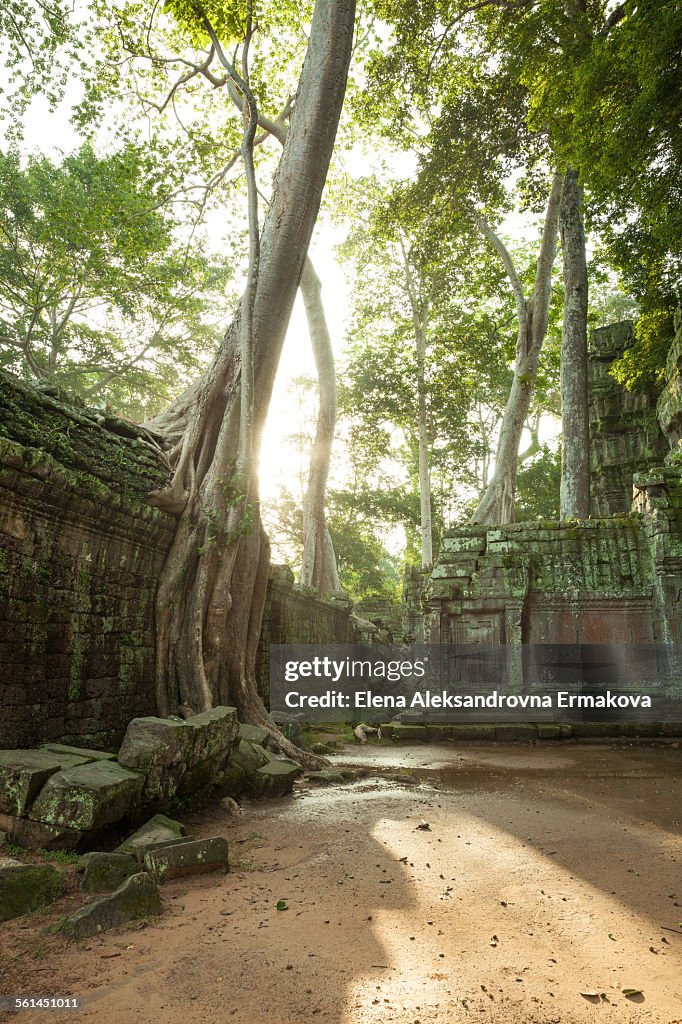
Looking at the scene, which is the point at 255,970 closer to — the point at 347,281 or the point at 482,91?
the point at 482,91

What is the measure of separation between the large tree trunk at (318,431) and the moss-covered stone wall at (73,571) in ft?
25.1

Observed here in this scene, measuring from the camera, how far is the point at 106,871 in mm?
2789

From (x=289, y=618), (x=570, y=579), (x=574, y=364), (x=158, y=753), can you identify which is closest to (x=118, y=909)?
(x=158, y=753)

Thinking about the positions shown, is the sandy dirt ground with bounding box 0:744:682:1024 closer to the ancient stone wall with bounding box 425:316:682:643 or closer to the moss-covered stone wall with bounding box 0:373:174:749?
the moss-covered stone wall with bounding box 0:373:174:749

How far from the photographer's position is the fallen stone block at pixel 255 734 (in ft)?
18.1

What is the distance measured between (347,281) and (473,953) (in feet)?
65.5

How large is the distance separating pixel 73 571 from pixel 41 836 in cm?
203

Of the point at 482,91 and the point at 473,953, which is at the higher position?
the point at 482,91

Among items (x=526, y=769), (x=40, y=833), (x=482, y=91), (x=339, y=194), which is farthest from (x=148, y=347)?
(x=40, y=833)

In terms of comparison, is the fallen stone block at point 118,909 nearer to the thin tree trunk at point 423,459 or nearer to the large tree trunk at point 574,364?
the large tree trunk at point 574,364

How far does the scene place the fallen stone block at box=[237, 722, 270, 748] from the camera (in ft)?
18.1

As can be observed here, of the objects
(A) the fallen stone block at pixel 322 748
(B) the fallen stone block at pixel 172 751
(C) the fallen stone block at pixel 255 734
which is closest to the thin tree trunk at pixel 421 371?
(A) the fallen stone block at pixel 322 748

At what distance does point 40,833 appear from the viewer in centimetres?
301

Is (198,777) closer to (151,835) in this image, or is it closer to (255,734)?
(151,835)
